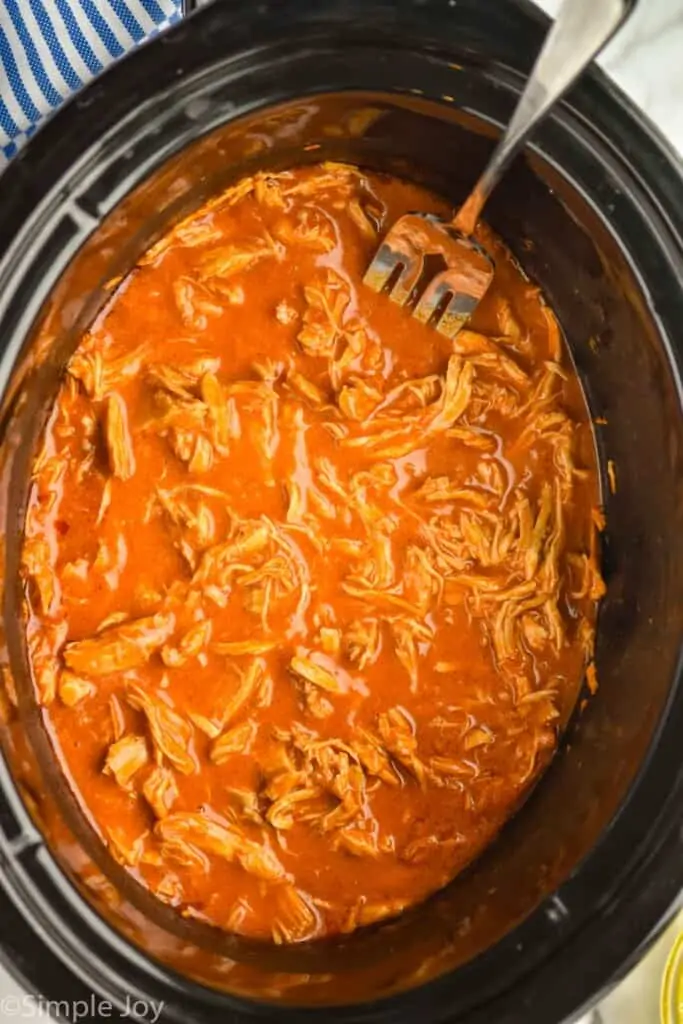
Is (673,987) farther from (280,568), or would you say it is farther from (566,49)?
(566,49)

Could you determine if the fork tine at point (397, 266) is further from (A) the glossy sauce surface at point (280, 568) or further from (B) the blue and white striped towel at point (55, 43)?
(B) the blue and white striped towel at point (55, 43)

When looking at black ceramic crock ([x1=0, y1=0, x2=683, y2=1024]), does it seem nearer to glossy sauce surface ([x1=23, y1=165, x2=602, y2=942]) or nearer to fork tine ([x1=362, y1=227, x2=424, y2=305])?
glossy sauce surface ([x1=23, y1=165, x2=602, y2=942])

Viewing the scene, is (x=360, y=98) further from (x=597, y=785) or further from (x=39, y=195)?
(x=597, y=785)

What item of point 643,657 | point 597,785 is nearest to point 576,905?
point 597,785

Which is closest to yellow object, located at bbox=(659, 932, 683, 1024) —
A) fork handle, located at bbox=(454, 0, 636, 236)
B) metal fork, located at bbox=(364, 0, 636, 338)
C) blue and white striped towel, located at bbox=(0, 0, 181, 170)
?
metal fork, located at bbox=(364, 0, 636, 338)

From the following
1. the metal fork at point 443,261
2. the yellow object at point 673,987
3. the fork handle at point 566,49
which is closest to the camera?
the fork handle at point 566,49

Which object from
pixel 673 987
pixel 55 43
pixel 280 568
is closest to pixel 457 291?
pixel 280 568

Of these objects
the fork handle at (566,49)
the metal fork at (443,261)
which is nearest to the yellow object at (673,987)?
the metal fork at (443,261)
